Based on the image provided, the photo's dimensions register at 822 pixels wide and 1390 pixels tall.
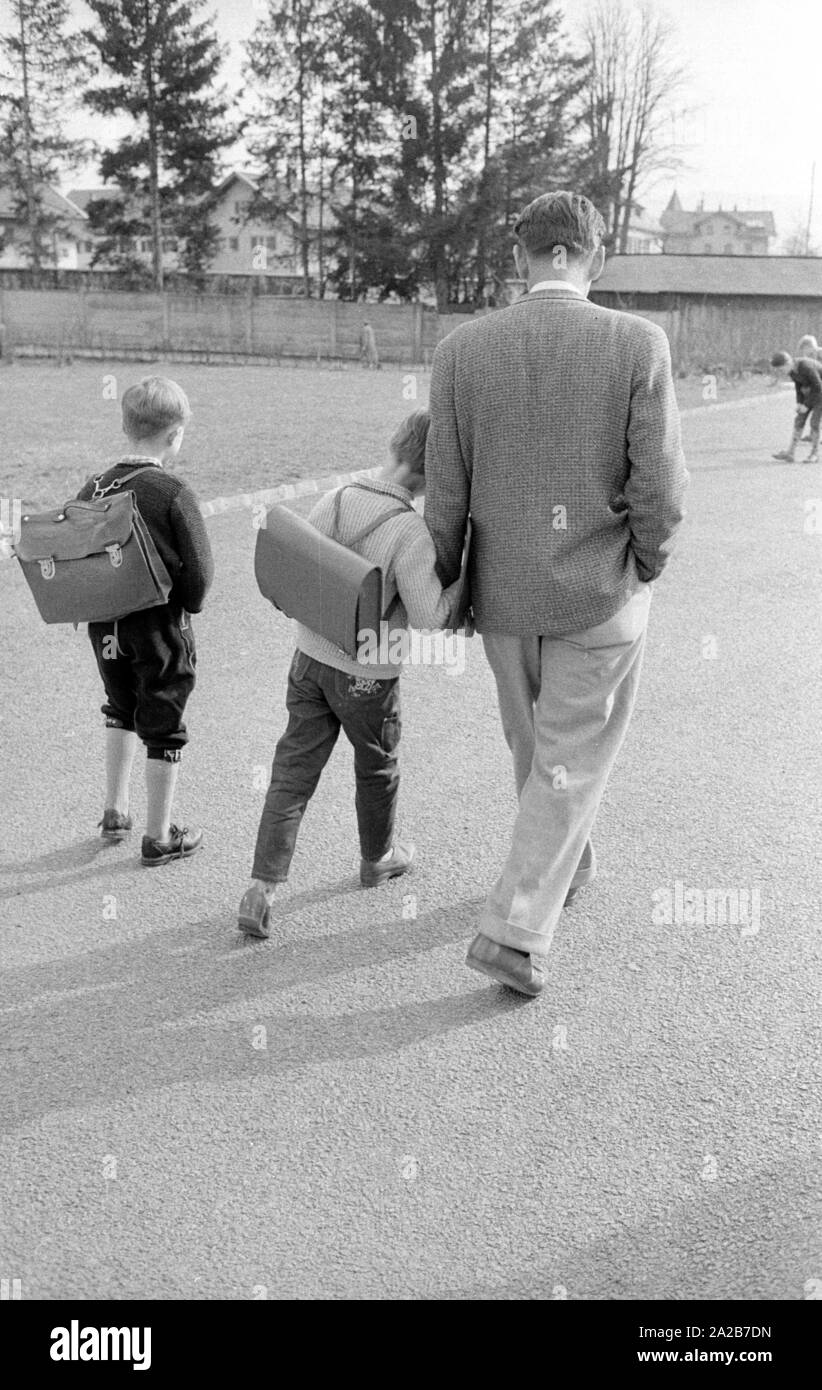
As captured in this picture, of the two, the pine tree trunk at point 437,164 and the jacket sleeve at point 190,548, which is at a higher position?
the pine tree trunk at point 437,164

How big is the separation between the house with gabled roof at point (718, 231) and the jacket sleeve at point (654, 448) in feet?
434

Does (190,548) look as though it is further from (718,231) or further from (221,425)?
(718,231)

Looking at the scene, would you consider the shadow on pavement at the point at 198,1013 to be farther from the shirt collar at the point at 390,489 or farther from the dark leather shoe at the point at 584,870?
the shirt collar at the point at 390,489

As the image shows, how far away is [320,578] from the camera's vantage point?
353 centimetres

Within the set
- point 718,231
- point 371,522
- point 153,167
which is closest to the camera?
point 371,522

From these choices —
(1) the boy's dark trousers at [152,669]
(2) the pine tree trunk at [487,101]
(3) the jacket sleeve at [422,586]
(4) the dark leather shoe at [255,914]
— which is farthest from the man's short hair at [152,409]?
(2) the pine tree trunk at [487,101]

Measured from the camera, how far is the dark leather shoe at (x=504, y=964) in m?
3.49

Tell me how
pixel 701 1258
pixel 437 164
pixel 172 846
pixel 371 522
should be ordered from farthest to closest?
pixel 437 164, pixel 172 846, pixel 371 522, pixel 701 1258

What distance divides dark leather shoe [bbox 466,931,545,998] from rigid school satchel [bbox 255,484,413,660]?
87 centimetres

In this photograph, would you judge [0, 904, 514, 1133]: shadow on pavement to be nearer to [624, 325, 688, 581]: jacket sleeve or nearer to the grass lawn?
[624, 325, 688, 581]: jacket sleeve

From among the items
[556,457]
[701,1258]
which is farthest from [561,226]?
[701,1258]

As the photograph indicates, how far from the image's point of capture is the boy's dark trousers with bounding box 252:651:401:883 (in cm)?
381

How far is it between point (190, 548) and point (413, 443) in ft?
2.70
